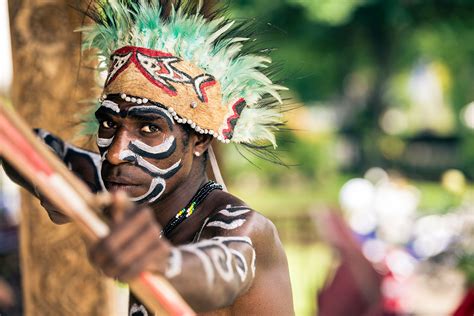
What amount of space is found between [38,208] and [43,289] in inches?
14.9

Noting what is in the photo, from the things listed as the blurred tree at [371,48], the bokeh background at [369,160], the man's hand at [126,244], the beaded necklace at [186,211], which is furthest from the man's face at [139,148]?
the blurred tree at [371,48]

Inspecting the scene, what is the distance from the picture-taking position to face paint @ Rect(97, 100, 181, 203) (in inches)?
102

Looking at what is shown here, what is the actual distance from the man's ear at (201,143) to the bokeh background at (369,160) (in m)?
0.21

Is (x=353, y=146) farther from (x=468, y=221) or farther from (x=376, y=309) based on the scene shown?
(x=376, y=309)

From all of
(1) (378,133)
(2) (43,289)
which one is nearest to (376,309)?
(2) (43,289)

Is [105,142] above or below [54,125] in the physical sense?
above

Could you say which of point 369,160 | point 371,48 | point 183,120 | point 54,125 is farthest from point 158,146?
point 369,160

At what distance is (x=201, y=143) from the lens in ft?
9.14

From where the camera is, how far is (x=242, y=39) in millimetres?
2744

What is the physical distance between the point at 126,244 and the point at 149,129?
3.07 ft

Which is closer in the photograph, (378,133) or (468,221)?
(468,221)

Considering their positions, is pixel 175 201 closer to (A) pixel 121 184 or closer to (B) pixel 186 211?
(B) pixel 186 211

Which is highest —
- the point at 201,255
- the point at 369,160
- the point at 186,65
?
the point at 186,65

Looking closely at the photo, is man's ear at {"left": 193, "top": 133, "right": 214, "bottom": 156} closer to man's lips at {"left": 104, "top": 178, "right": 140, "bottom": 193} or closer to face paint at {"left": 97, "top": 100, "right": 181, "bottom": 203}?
face paint at {"left": 97, "top": 100, "right": 181, "bottom": 203}
